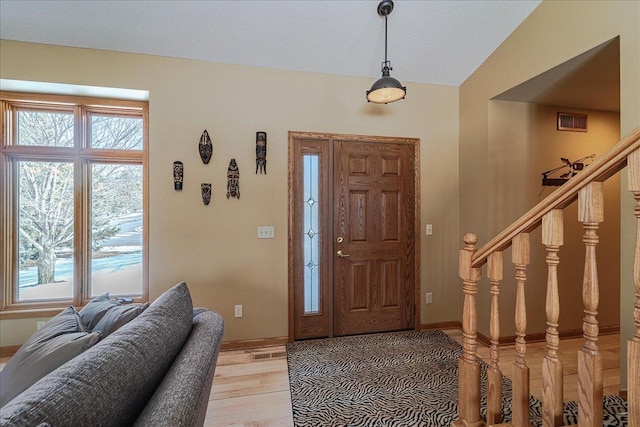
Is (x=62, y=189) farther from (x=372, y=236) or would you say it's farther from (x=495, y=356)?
(x=495, y=356)

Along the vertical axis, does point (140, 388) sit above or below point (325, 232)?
below

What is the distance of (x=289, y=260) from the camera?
2.87m

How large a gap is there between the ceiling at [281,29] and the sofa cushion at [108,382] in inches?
92.8

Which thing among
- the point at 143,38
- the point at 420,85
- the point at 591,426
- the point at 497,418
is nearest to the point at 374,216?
the point at 420,85

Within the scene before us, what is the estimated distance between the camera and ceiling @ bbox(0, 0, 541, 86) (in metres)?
2.23

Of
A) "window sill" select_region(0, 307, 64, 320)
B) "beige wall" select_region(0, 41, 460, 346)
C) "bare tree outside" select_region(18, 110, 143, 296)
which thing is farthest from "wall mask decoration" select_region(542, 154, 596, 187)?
"window sill" select_region(0, 307, 64, 320)

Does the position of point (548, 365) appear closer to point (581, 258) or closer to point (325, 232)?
point (325, 232)

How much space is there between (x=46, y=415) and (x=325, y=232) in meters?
2.49

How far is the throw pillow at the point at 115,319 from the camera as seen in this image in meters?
1.26

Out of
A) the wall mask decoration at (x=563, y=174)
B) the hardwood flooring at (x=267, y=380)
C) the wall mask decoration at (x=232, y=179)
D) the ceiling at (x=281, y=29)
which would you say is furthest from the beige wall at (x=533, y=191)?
the wall mask decoration at (x=232, y=179)

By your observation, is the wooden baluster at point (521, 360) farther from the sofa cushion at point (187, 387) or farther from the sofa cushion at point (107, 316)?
the sofa cushion at point (107, 316)

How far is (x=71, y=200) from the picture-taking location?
2.75 meters

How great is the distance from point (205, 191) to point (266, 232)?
695mm

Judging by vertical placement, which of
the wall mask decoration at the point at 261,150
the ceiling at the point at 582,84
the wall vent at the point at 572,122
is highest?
the ceiling at the point at 582,84
